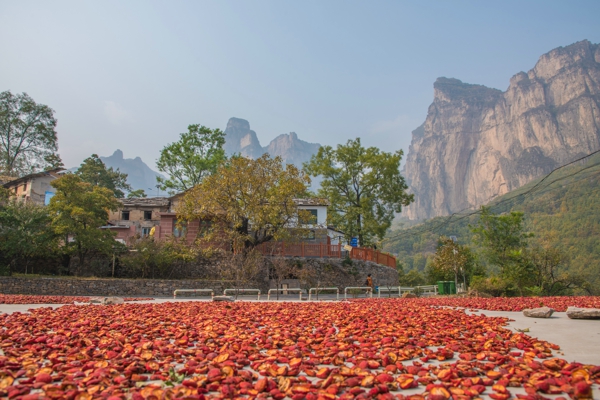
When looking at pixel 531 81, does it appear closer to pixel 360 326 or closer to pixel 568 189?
pixel 568 189

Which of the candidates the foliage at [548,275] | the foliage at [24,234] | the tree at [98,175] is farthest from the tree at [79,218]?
the tree at [98,175]

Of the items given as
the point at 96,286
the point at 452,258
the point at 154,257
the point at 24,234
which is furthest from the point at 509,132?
the point at 24,234

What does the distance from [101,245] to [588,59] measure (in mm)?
172249

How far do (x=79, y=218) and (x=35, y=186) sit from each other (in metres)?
16.9

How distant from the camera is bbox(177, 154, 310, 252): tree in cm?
2183

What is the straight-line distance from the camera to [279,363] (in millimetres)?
4215

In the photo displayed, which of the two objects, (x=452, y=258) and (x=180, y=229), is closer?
(x=180, y=229)

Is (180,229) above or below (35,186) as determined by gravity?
below

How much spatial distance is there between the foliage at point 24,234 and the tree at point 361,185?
1910 cm

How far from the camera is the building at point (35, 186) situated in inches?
1353

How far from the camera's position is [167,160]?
3912cm

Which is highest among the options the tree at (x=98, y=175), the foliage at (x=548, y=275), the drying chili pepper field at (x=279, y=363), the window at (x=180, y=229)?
the tree at (x=98, y=175)

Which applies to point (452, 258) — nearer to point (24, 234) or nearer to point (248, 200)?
point (248, 200)

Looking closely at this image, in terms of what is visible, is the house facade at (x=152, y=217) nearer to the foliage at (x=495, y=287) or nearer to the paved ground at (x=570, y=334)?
the foliage at (x=495, y=287)
